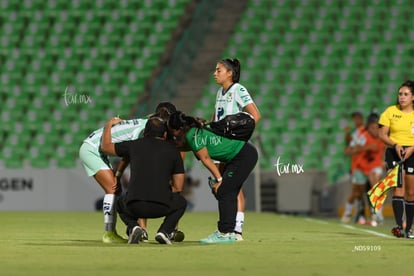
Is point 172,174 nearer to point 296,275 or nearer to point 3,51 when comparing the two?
point 296,275

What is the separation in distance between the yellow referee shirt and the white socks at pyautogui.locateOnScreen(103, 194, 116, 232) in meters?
3.32

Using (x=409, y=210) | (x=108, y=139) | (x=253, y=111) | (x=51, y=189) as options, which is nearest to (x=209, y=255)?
(x=253, y=111)

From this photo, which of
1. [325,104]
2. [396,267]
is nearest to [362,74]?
[325,104]

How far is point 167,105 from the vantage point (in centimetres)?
1021

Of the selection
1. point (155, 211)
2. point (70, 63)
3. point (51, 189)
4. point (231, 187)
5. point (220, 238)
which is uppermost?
point (70, 63)

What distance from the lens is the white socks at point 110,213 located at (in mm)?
10719

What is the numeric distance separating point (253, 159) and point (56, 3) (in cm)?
1679

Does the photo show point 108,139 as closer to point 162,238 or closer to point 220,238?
point 162,238

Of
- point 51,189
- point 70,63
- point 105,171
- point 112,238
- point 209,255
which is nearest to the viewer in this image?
point 209,255

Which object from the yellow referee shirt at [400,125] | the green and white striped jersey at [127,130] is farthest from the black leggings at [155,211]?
the yellow referee shirt at [400,125]

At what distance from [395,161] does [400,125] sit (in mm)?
414

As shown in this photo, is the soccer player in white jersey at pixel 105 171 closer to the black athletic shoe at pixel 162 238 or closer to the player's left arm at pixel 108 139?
the player's left arm at pixel 108 139

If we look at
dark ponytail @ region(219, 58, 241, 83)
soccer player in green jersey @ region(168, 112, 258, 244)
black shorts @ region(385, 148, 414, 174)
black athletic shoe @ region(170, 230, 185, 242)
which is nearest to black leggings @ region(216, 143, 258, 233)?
soccer player in green jersey @ region(168, 112, 258, 244)

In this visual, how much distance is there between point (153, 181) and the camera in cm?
992
